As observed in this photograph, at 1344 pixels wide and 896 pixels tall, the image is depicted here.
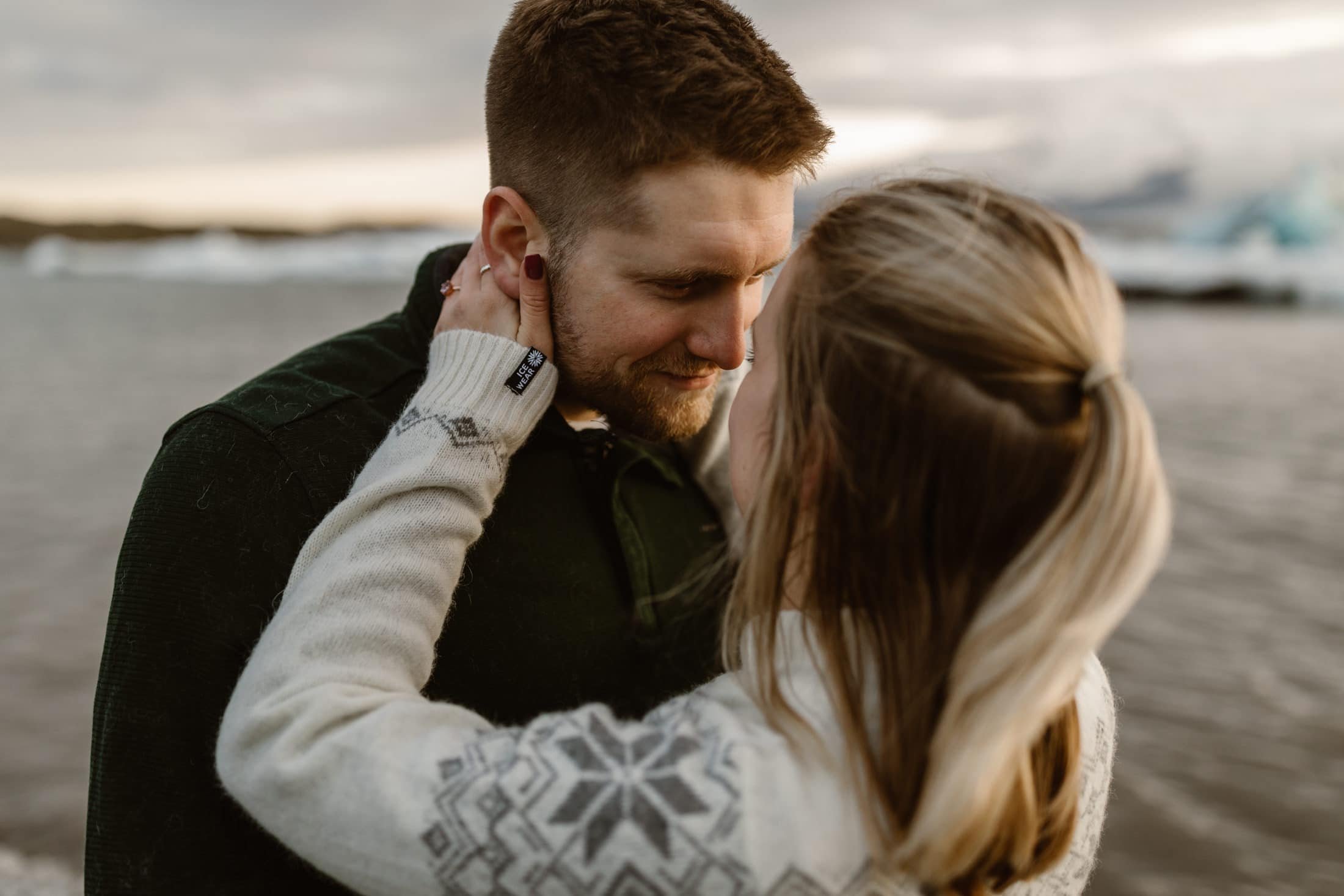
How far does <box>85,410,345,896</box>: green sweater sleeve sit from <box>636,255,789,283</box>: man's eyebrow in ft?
2.83

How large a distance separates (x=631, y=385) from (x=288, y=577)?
0.82 metres

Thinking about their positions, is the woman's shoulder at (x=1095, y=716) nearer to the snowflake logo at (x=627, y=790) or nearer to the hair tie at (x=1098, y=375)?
the hair tie at (x=1098, y=375)

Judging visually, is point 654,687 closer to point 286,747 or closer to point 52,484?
point 286,747

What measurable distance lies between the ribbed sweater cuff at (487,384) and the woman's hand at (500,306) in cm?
6

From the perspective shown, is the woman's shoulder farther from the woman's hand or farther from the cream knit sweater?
the woman's hand

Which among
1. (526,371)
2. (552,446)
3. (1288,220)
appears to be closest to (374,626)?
(526,371)

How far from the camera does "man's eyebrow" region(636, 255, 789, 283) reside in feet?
6.85

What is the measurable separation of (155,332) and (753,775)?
3543cm

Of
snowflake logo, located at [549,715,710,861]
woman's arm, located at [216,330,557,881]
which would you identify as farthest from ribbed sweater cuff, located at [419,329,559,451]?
snowflake logo, located at [549,715,710,861]

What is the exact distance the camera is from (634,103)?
207 cm

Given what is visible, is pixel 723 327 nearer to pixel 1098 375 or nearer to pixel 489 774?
pixel 1098 375

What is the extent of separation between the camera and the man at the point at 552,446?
1.54 m

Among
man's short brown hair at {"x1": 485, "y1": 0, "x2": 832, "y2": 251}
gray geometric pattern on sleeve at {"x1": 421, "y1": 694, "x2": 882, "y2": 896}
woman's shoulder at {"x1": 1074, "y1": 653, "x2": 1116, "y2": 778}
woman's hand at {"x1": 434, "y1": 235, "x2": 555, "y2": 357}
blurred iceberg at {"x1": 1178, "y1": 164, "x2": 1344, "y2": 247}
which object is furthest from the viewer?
blurred iceberg at {"x1": 1178, "y1": 164, "x2": 1344, "y2": 247}

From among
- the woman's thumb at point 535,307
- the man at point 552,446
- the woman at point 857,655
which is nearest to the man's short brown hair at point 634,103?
the man at point 552,446
